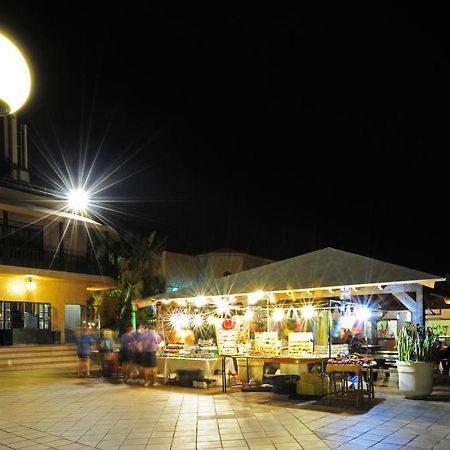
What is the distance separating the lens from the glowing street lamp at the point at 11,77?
301cm

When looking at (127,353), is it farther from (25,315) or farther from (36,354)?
(25,315)

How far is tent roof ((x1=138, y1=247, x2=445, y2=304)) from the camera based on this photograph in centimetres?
1167

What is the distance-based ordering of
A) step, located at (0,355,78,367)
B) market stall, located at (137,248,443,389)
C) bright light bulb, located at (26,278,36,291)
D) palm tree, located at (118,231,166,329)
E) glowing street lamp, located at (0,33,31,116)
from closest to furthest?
glowing street lamp, located at (0,33,31,116)
market stall, located at (137,248,443,389)
step, located at (0,355,78,367)
bright light bulb, located at (26,278,36,291)
palm tree, located at (118,231,166,329)

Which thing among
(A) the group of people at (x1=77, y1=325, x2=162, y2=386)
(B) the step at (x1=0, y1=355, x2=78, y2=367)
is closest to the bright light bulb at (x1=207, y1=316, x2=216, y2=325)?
(A) the group of people at (x1=77, y1=325, x2=162, y2=386)

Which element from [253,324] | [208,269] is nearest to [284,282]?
[253,324]

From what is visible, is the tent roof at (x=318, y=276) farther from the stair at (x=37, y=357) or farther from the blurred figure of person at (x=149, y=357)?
the stair at (x=37, y=357)

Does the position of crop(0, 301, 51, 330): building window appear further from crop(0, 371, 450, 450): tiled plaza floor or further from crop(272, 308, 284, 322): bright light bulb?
crop(272, 308, 284, 322): bright light bulb

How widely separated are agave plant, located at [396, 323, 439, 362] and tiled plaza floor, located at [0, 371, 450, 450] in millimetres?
868

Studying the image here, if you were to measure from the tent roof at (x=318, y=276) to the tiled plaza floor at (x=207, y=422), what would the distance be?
8.04 ft

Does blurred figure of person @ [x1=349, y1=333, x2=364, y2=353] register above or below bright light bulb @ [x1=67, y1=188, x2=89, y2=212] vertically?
below

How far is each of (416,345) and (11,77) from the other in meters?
10.1

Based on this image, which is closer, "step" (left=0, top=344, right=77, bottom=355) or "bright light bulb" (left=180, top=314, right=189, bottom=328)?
"bright light bulb" (left=180, top=314, right=189, bottom=328)

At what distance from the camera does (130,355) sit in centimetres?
1517

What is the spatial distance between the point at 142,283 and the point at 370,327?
1078 cm
